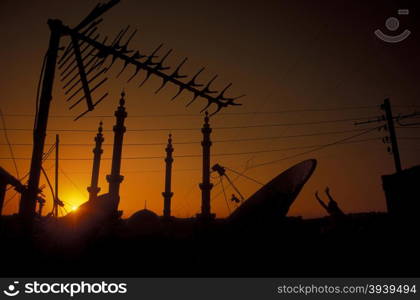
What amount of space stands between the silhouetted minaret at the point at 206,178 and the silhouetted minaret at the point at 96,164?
8.04 metres

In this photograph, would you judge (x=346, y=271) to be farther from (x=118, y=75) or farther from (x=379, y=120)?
(x=379, y=120)

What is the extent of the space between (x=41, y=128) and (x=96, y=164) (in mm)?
16597

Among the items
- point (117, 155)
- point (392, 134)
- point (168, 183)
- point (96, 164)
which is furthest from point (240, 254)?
point (392, 134)

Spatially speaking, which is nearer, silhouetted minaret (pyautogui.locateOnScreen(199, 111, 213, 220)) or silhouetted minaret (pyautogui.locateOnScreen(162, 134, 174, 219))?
silhouetted minaret (pyautogui.locateOnScreen(199, 111, 213, 220))

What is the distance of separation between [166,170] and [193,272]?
20.9 meters

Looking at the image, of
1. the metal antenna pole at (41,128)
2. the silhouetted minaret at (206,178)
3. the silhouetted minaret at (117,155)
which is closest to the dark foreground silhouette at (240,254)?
the metal antenna pole at (41,128)

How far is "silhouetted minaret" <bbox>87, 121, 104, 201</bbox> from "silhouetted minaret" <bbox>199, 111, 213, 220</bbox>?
8.04 meters

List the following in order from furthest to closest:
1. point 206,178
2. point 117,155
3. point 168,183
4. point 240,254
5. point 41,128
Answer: point 168,183 → point 206,178 → point 117,155 → point 240,254 → point 41,128

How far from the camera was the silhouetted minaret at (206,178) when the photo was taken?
20.7m

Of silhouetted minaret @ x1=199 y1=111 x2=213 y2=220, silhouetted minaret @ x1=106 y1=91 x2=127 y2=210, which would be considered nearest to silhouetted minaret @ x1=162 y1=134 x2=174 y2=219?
silhouetted minaret @ x1=199 y1=111 x2=213 y2=220

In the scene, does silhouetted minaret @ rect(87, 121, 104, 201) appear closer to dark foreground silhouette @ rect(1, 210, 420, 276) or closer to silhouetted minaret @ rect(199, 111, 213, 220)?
silhouetted minaret @ rect(199, 111, 213, 220)

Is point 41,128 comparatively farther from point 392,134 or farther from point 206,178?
point 392,134

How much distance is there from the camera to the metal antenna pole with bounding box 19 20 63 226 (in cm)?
452

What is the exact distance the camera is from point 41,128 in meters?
4.85
